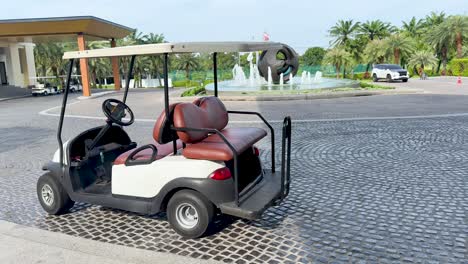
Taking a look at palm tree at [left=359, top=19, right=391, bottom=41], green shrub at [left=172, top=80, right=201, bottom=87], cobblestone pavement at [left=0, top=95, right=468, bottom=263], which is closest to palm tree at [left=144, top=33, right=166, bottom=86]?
green shrub at [left=172, top=80, right=201, bottom=87]

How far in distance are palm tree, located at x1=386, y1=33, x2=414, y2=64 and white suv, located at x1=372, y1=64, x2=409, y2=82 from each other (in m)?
15.5

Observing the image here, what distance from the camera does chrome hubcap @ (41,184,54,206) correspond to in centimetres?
436

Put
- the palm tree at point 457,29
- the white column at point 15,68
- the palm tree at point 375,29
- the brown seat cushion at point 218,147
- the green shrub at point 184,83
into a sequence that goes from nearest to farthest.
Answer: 1. the brown seat cushion at point 218,147
2. the white column at point 15,68
3. the palm tree at point 457,29
4. the green shrub at point 184,83
5. the palm tree at point 375,29

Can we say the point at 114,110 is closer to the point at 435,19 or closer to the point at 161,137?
the point at 161,137

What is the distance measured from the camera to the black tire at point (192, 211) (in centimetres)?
354

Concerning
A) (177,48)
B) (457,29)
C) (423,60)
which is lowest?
(177,48)

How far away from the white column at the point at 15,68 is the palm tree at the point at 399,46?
38349 millimetres

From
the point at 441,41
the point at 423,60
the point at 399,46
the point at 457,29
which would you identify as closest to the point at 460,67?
the point at 423,60

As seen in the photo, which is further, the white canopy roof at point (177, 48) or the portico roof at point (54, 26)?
the portico roof at point (54, 26)

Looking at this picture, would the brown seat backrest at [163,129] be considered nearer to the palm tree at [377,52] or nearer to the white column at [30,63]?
the white column at [30,63]

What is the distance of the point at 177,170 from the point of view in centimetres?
360

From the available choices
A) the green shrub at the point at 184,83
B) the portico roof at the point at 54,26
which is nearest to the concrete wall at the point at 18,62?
the portico roof at the point at 54,26

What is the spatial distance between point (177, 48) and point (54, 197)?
2252mm

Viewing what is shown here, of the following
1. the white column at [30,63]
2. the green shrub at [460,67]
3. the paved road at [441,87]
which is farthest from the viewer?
the green shrub at [460,67]
